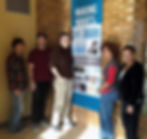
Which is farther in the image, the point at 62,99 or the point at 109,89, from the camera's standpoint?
the point at 62,99

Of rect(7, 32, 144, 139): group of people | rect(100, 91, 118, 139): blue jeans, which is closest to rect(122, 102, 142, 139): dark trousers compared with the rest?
rect(7, 32, 144, 139): group of people

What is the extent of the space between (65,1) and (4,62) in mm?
1414

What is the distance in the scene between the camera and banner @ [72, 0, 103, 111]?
2.65 metres

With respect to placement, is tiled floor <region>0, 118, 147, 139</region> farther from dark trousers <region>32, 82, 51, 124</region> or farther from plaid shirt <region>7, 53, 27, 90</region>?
plaid shirt <region>7, 53, 27, 90</region>

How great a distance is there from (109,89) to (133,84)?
406 mm

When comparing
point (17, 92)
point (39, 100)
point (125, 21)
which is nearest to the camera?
point (125, 21)

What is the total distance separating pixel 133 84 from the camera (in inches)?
78.3

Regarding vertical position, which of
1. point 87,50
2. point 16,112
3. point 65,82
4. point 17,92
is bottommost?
point 16,112

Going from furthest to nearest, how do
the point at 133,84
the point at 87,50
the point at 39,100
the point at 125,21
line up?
the point at 39,100 < the point at 87,50 < the point at 125,21 < the point at 133,84

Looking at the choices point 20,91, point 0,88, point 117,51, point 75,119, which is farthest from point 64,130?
point 117,51

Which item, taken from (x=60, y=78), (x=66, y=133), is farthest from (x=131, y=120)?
(x=60, y=78)

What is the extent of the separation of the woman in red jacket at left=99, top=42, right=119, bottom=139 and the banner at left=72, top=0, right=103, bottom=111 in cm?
27

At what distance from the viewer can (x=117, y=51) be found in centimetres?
244

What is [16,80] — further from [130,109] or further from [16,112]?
[130,109]
